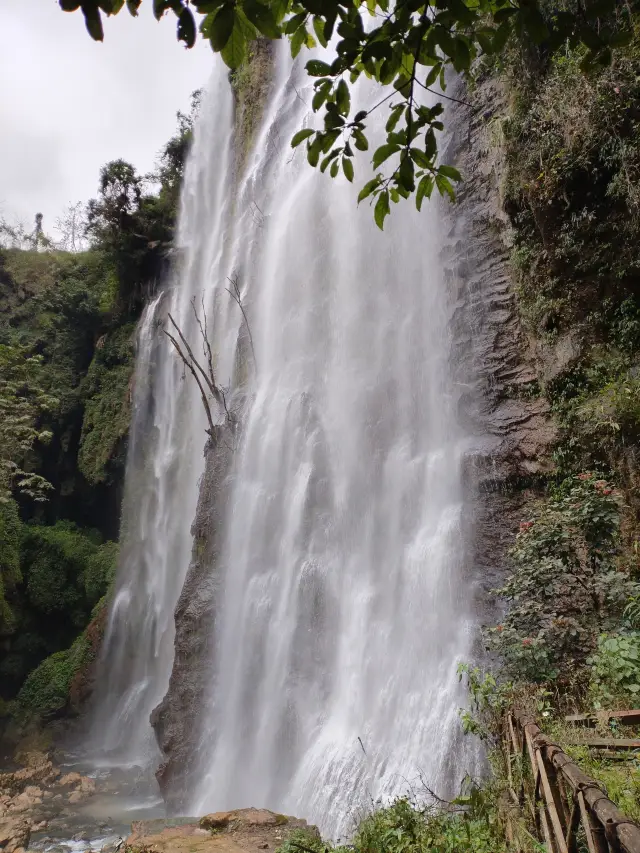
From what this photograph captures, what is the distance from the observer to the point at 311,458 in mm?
11180

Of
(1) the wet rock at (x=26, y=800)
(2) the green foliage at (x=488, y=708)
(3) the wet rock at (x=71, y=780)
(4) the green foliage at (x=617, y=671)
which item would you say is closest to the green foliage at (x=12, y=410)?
(1) the wet rock at (x=26, y=800)

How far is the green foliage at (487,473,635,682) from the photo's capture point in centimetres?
509

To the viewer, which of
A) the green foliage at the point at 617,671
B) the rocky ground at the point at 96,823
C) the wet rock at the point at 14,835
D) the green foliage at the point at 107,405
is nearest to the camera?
the green foliage at the point at 617,671

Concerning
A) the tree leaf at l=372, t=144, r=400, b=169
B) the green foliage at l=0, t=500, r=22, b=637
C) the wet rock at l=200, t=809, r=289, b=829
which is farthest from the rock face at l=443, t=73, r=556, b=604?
the green foliage at l=0, t=500, r=22, b=637

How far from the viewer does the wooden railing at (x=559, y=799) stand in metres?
1.90

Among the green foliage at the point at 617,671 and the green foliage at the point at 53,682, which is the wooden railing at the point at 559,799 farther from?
the green foliage at the point at 53,682

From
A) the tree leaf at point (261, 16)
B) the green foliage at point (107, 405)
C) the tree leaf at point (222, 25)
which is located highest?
the green foliage at point (107, 405)

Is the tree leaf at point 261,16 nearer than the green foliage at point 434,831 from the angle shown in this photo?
Yes

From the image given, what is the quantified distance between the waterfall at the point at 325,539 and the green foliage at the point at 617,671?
8.61 ft

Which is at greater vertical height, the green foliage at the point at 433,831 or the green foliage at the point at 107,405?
the green foliage at the point at 107,405

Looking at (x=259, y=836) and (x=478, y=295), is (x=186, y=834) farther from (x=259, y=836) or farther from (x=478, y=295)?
(x=478, y=295)

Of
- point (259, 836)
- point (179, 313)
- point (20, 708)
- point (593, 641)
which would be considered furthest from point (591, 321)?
point (20, 708)

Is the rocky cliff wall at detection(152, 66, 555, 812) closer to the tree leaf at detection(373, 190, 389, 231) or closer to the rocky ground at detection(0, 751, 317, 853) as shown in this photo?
the rocky ground at detection(0, 751, 317, 853)

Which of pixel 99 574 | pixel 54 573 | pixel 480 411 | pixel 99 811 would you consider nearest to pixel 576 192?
pixel 480 411
